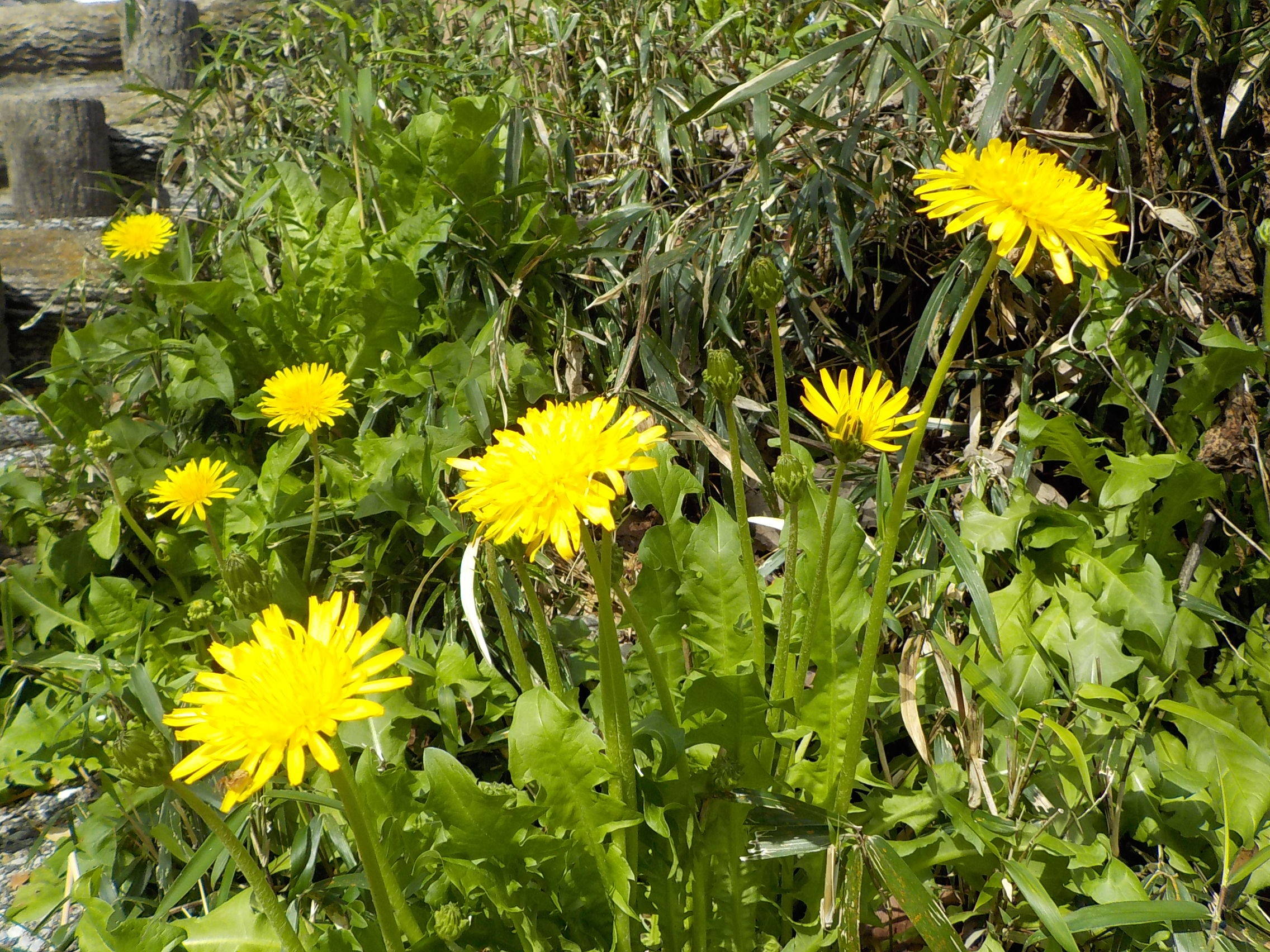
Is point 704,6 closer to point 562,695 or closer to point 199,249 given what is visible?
point 199,249

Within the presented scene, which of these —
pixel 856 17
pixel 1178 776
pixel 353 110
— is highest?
pixel 856 17

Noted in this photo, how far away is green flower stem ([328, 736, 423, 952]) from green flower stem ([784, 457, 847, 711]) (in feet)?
1.73

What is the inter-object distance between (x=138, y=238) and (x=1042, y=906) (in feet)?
7.86

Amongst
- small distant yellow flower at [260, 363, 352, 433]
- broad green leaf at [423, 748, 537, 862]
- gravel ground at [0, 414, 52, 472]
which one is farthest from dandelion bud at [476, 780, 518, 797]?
gravel ground at [0, 414, 52, 472]

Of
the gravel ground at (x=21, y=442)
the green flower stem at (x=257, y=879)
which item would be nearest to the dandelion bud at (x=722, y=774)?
the green flower stem at (x=257, y=879)

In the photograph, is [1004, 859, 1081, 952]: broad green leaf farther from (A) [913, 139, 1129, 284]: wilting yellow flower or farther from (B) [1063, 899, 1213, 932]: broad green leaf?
(A) [913, 139, 1129, 284]: wilting yellow flower

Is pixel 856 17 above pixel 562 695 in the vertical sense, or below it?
above

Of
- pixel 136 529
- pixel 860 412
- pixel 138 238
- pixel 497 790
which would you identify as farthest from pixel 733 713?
pixel 138 238

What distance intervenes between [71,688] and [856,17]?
214cm

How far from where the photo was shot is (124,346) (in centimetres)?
225

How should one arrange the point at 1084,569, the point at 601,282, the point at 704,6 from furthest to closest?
the point at 704,6 < the point at 601,282 < the point at 1084,569

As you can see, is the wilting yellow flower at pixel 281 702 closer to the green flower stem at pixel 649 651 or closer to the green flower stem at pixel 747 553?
the green flower stem at pixel 649 651

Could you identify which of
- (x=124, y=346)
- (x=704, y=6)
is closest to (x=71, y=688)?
(x=124, y=346)

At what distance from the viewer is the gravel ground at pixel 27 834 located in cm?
163
